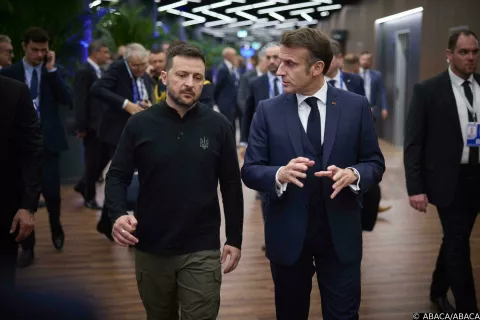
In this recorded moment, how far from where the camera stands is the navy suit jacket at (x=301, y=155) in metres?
2.38

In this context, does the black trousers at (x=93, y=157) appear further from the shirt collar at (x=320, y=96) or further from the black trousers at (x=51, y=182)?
the shirt collar at (x=320, y=96)

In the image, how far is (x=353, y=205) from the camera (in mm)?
2445

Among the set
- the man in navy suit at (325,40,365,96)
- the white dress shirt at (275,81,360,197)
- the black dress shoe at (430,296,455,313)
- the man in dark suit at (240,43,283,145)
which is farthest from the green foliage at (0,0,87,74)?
the man in dark suit at (240,43,283,145)

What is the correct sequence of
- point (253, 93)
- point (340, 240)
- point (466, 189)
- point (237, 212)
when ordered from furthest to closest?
point (253, 93) < point (466, 189) < point (237, 212) < point (340, 240)

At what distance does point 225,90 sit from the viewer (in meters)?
10.6

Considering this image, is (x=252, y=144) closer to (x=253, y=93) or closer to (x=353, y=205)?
(x=353, y=205)

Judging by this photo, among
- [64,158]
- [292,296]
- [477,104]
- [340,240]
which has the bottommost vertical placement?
[64,158]

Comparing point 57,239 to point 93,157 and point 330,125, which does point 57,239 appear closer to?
point 93,157

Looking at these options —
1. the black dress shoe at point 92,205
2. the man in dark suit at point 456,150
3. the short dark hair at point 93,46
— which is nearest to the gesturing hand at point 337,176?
the short dark hair at point 93,46

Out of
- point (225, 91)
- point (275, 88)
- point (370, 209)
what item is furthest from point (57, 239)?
point (225, 91)

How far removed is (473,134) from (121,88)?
111 inches

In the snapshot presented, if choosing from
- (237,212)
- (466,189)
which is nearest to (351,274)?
(237,212)

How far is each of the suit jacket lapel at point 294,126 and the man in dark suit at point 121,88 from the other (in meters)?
2.66

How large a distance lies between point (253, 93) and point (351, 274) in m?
3.18
